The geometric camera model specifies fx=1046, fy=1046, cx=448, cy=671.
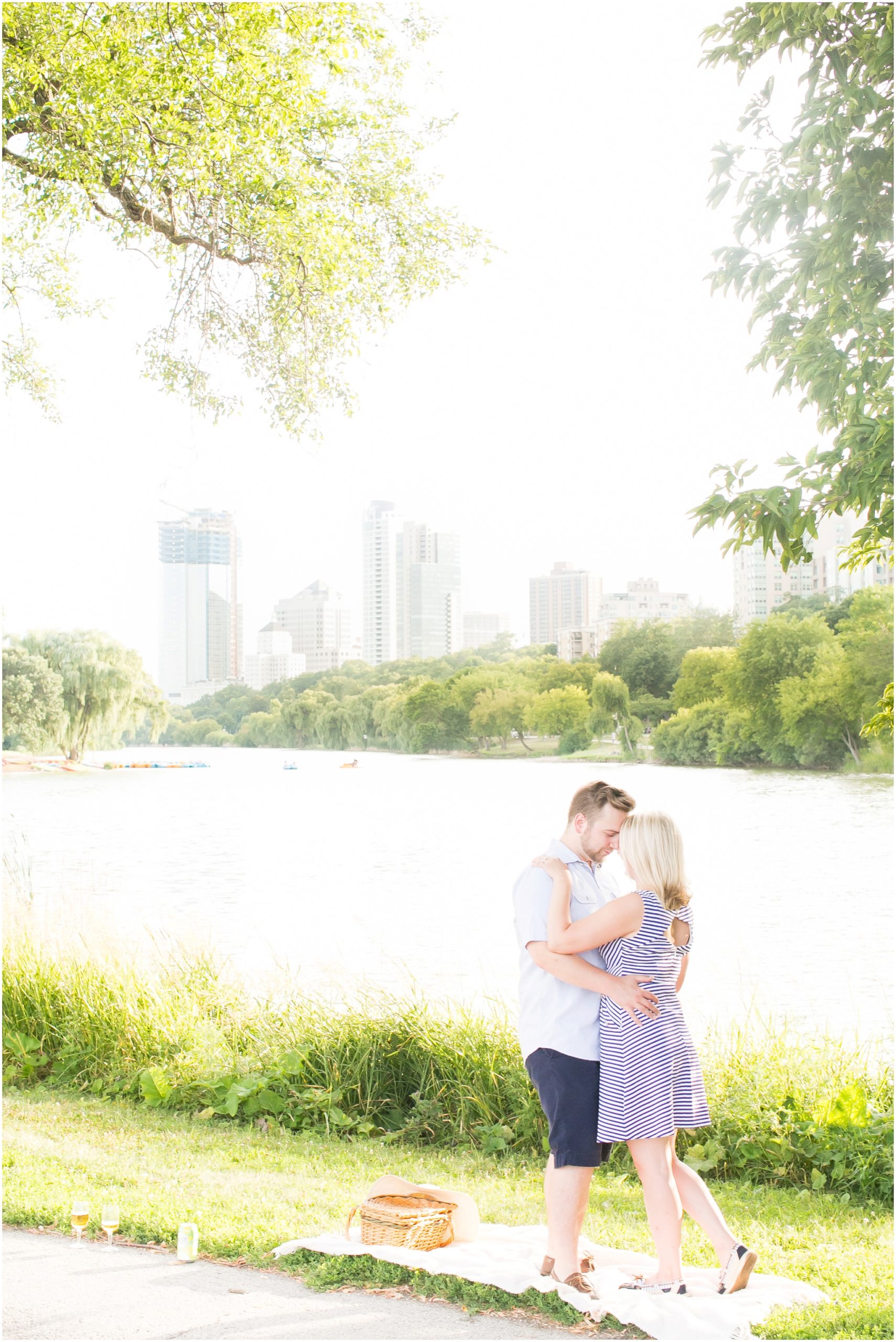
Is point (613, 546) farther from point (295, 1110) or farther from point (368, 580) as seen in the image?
point (295, 1110)

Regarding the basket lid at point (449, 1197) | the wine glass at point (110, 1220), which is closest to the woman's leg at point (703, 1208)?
the basket lid at point (449, 1197)

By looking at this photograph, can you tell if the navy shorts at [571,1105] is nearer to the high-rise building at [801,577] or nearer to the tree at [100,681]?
the high-rise building at [801,577]

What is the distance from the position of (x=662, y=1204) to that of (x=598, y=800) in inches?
38.8

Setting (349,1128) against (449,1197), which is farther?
(349,1128)

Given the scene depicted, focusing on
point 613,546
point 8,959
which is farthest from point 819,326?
point 8,959

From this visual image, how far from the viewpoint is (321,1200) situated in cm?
324

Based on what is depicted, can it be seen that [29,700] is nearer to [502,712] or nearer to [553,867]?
[502,712]

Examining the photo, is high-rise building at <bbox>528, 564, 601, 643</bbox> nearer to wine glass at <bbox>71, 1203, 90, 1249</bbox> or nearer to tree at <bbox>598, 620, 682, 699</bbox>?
tree at <bbox>598, 620, 682, 699</bbox>

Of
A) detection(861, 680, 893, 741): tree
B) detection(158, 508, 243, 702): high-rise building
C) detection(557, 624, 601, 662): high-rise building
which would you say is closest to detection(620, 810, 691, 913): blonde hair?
detection(861, 680, 893, 741): tree

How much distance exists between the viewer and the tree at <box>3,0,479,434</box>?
14.4 ft

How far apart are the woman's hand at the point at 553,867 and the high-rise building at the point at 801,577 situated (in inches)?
99.4

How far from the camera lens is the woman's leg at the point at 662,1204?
254 centimetres

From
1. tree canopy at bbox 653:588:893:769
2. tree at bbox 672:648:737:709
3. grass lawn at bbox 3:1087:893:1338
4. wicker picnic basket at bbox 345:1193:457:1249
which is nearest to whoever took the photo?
grass lawn at bbox 3:1087:893:1338

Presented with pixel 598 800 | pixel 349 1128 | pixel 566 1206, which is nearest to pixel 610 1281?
pixel 566 1206
